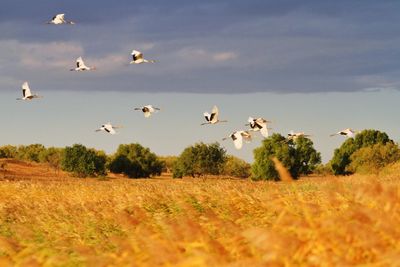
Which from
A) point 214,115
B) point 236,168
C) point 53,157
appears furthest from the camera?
point 236,168

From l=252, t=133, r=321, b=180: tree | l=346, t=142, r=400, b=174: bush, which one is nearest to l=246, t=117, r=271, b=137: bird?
l=346, t=142, r=400, b=174: bush

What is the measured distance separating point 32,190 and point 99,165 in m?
72.1

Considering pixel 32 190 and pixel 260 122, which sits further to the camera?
pixel 32 190

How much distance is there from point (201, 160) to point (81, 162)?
17.5 meters

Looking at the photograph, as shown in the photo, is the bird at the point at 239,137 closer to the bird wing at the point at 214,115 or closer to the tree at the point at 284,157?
the bird wing at the point at 214,115

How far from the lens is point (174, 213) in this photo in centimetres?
1781

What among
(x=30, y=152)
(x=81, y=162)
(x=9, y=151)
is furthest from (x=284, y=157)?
(x=9, y=151)

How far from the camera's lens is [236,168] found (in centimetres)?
11875

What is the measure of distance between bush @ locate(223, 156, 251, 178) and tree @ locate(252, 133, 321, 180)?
1086 centimetres

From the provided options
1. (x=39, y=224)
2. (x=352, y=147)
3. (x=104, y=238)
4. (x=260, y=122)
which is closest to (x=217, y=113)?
(x=260, y=122)

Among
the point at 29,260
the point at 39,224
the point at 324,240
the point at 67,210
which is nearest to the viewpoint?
the point at 324,240

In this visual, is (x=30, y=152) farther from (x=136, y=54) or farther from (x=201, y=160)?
(x=136, y=54)

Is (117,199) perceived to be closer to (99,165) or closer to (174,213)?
(174,213)

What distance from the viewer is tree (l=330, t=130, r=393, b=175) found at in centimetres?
11000
